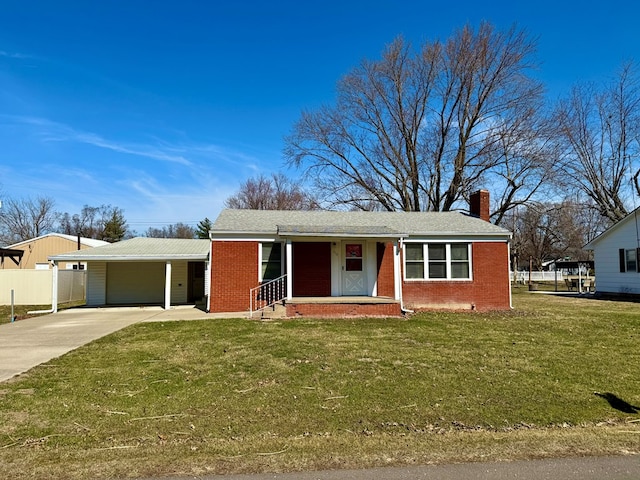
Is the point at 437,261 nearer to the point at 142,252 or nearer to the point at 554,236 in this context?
the point at 142,252

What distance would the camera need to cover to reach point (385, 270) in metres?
16.2

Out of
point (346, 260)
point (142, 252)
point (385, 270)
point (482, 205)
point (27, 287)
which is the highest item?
point (482, 205)

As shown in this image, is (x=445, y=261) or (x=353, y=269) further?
(x=445, y=261)

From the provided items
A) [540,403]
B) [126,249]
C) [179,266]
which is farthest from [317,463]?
[179,266]

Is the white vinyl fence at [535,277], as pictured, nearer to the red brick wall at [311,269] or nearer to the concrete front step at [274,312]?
the red brick wall at [311,269]

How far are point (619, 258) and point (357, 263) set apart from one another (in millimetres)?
15271

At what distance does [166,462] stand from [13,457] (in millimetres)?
1396

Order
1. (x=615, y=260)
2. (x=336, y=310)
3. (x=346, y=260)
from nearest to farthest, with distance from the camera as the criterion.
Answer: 1. (x=336, y=310)
2. (x=346, y=260)
3. (x=615, y=260)

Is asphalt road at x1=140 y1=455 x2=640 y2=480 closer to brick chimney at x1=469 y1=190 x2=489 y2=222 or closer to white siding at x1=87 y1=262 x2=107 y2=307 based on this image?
brick chimney at x1=469 y1=190 x2=489 y2=222

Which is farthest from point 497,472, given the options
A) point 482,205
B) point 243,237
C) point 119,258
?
point 482,205

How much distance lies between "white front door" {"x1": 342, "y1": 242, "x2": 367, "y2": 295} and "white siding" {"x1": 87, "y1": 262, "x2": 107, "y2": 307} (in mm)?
11701

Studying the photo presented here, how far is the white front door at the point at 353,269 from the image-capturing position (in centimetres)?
1585

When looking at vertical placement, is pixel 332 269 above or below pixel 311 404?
above

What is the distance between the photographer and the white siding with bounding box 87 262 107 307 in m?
20.0
